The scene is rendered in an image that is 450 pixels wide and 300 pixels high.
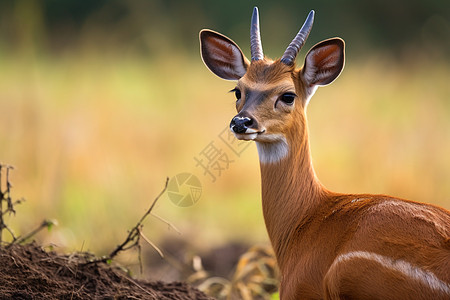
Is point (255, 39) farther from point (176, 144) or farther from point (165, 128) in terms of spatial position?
point (165, 128)

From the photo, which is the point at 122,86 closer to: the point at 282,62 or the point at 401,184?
the point at 401,184

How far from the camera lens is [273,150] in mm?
6004

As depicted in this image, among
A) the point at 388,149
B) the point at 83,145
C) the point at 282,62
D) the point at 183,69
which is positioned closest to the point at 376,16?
the point at 183,69

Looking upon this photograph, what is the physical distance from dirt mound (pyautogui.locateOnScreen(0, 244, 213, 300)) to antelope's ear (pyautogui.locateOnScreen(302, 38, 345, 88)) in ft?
6.93

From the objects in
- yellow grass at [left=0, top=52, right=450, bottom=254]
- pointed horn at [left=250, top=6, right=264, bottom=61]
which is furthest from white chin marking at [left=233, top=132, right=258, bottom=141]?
yellow grass at [left=0, top=52, right=450, bottom=254]

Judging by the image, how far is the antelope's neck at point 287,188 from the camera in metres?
5.96

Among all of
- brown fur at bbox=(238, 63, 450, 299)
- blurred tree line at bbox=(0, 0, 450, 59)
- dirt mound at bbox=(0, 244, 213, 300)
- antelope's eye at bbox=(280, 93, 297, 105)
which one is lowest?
dirt mound at bbox=(0, 244, 213, 300)

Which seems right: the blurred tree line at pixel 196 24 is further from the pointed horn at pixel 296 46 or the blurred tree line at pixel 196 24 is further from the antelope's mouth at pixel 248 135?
the antelope's mouth at pixel 248 135

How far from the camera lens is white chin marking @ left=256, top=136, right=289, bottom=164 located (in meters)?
5.94

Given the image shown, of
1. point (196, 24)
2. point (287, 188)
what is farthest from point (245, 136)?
point (196, 24)

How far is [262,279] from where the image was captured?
843cm

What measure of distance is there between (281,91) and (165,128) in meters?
→ 8.36

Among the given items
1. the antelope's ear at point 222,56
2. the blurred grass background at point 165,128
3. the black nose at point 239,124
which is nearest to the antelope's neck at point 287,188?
the black nose at point 239,124

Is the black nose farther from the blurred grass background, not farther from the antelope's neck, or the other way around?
the blurred grass background
